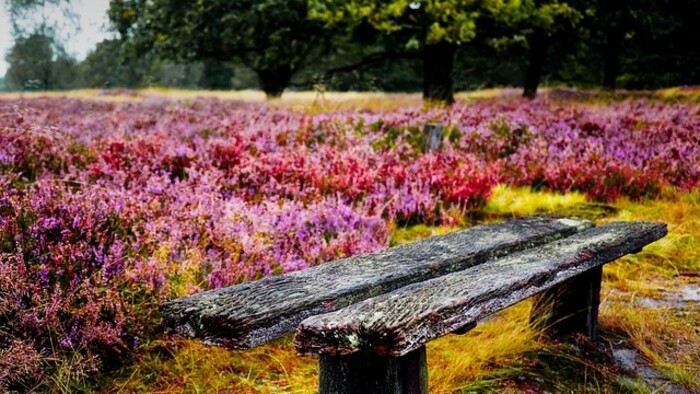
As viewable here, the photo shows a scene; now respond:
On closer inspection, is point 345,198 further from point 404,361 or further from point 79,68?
point 79,68

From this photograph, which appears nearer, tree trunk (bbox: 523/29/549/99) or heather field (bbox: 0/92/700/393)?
heather field (bbox: 0/92/700/393)

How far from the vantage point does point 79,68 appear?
8362cm

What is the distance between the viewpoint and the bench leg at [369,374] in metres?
1.78

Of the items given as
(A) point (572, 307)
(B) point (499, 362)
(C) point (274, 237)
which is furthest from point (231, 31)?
(B) point (499, 362)

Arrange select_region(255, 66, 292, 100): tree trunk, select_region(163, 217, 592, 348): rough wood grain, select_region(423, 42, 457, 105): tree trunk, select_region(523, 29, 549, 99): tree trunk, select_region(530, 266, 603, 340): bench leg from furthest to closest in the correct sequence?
select_region(255, 66, 292, 100): tree trunk, select_region(523, 29, 549, 99): tree trunk, select_region(423, 42, 457, 105): tree trunk, select_region(530, 266, 603, 340): bench leg, select_region(163, 217, 592, 348): rough wood grain

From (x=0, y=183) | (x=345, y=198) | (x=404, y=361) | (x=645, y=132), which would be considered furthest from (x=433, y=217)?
(x=645, y=132)

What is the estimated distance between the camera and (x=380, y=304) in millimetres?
1693

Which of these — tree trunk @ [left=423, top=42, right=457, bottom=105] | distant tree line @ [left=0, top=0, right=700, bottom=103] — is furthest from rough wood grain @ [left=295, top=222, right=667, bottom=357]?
tree trunk @ [left=423, top=42, right=457, bottom=105]

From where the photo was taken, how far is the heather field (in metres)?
2.60

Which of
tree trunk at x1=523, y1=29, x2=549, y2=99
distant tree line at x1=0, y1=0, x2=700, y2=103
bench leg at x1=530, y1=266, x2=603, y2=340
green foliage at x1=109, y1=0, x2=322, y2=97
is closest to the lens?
bench leg at x1=530, y1=266, x2=603, y2=340

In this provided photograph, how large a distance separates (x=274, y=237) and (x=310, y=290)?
78.5 inches

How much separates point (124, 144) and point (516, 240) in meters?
4.30

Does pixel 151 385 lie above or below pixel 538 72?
below

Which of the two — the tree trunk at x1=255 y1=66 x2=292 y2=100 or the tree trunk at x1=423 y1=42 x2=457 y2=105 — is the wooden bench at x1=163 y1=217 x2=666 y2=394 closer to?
the tree trunk at x1=423 y1=42 x2=457 y2=105
